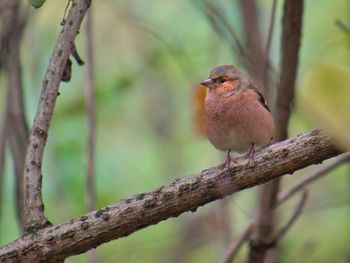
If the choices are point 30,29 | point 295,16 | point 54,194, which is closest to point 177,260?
point 54,194

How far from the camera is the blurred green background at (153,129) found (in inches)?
171

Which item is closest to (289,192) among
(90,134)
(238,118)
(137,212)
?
(238,118)

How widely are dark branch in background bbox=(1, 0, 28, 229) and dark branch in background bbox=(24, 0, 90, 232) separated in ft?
2.16

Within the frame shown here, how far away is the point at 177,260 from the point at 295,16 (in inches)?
87.1

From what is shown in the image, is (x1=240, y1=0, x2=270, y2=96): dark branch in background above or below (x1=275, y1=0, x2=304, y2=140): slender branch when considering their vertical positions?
above

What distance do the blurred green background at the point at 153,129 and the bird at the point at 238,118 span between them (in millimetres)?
602

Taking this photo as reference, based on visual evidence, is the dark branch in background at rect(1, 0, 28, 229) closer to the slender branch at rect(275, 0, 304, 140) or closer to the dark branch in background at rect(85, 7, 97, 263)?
the dark branch in background at rect(85, 7, 97, 263)

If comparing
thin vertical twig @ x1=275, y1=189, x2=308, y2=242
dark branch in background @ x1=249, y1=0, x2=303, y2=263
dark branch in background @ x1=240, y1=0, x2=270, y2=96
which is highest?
dark branch in background @ x1=240, y1=0, x2=270, y2=96

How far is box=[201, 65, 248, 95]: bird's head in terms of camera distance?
3.71 m

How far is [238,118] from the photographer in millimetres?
3426

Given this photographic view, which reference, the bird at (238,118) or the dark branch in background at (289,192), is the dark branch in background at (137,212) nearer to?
the bird at (238,118)

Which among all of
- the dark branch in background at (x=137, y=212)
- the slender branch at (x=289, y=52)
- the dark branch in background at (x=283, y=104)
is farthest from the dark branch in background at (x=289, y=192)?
the dark branch in background at (x=137, y=212)

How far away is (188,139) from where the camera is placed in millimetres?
5469

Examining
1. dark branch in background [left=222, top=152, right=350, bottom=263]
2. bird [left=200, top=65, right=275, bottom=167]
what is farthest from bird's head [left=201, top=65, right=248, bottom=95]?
dark branch in background [left=222, top=152, right=350, bottom=263]
